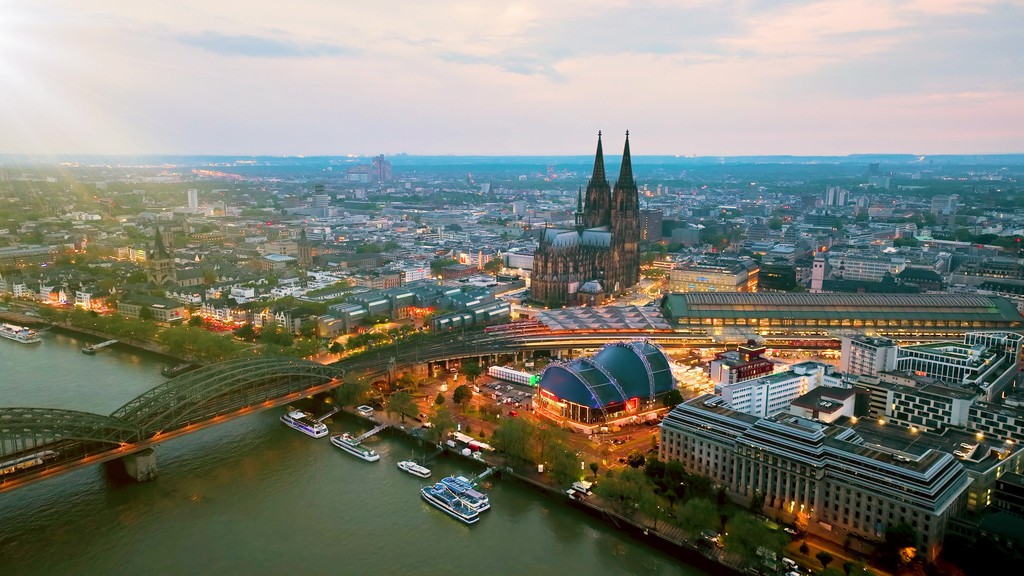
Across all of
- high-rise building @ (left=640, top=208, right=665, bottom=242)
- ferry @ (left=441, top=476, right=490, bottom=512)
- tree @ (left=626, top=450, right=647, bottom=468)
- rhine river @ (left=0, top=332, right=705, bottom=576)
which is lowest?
rhine river @ (left=0, top=332, right=705, bottom=576)

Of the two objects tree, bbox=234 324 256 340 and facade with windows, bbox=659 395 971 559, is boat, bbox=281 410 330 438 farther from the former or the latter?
facade with windows, bbox=659 395 971 559

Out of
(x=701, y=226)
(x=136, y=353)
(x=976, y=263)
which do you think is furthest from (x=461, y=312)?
(x=701, y=226)

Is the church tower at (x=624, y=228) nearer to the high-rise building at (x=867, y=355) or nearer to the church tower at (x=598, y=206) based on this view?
the church tower at (x=598, y=206)

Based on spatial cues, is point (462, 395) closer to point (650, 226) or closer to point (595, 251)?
point (595, 251)

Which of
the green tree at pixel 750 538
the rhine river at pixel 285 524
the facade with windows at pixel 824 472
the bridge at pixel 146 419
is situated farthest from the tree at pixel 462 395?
the green tree at pixel 750 538

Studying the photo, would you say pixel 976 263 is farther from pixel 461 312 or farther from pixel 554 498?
pixel 554 498

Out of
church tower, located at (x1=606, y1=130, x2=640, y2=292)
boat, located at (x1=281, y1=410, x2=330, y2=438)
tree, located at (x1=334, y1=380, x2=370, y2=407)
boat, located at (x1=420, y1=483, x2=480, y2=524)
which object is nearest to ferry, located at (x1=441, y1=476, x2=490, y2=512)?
boat, located at (x1=420, y1=483, x2=480, y2=524)
